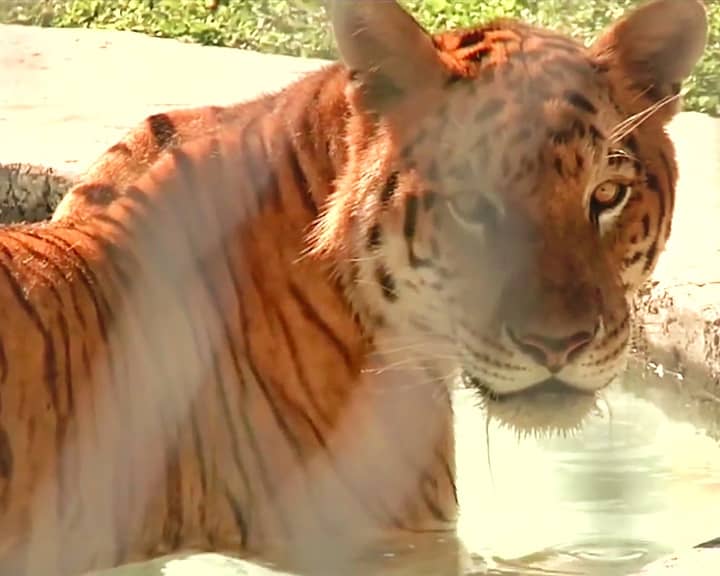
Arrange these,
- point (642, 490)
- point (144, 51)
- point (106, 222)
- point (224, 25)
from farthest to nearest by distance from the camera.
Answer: point (224, 25) → point (144, 51) → point (642, 490) → point (106, 222)

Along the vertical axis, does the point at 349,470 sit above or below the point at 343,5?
below

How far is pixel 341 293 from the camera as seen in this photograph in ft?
6.33

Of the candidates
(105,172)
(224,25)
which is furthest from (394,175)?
(224,25)

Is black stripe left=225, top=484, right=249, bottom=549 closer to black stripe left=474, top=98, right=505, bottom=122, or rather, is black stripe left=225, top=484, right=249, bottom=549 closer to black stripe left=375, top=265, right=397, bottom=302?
black stripe left=375, top=265, right=397, bottom=302

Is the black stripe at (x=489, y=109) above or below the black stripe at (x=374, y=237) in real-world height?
above

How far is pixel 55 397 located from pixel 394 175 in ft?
1.38

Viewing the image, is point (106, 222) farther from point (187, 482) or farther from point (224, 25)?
point (224, 25)

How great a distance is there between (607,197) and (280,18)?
3.24m

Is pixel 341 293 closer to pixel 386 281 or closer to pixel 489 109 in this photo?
pixel 386 281

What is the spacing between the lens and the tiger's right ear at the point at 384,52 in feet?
6.11

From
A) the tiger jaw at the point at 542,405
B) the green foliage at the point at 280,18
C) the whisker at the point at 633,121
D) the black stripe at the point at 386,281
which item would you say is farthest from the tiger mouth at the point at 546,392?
the green foliage at the point at 280,18

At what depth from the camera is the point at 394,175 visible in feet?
6.15

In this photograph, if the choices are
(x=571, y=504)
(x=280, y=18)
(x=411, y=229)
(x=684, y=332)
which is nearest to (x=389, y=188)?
(x=411, y=229)

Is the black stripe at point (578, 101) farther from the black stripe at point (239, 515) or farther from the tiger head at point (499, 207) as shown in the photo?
the black stripe at point (239, 515)
